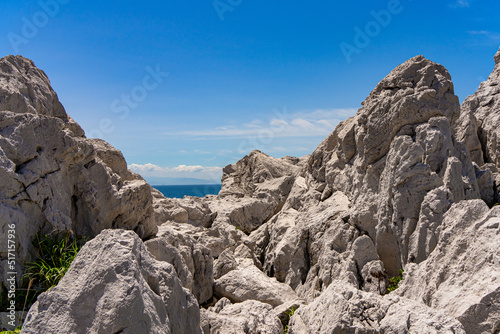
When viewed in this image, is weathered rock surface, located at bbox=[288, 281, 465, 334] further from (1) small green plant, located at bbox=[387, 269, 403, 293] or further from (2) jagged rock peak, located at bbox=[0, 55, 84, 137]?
(2) jagged rock peak, located at bbox=[0, 55, 84, 137]

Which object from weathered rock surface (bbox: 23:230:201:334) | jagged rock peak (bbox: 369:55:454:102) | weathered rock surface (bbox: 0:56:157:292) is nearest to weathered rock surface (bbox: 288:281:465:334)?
weathered rock surface (bbox: 23:230:201:334)

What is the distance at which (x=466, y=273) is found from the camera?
27.9ft

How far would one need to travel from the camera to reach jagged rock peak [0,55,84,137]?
1279 centimetres

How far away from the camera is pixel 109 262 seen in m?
6.71

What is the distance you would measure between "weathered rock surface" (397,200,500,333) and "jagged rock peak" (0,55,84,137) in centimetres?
1231

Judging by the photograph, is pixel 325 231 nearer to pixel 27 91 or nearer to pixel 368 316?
pixel 368 316

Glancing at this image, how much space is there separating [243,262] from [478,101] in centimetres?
1479

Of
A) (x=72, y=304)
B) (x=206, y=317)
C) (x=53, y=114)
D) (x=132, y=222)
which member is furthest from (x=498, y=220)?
(x=53, y=114)

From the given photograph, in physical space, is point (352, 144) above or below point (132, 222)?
above

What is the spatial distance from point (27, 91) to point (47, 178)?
13.3ft

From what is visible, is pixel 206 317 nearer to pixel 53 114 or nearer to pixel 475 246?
pixel 475 246

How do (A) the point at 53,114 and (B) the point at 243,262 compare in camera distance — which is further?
(B) the point at 243,262

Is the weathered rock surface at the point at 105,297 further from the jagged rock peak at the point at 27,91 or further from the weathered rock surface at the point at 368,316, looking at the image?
the jagged rock peak at the point at 27,91

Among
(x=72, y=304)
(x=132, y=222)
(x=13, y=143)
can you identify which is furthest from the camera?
(x=132, y=222)
